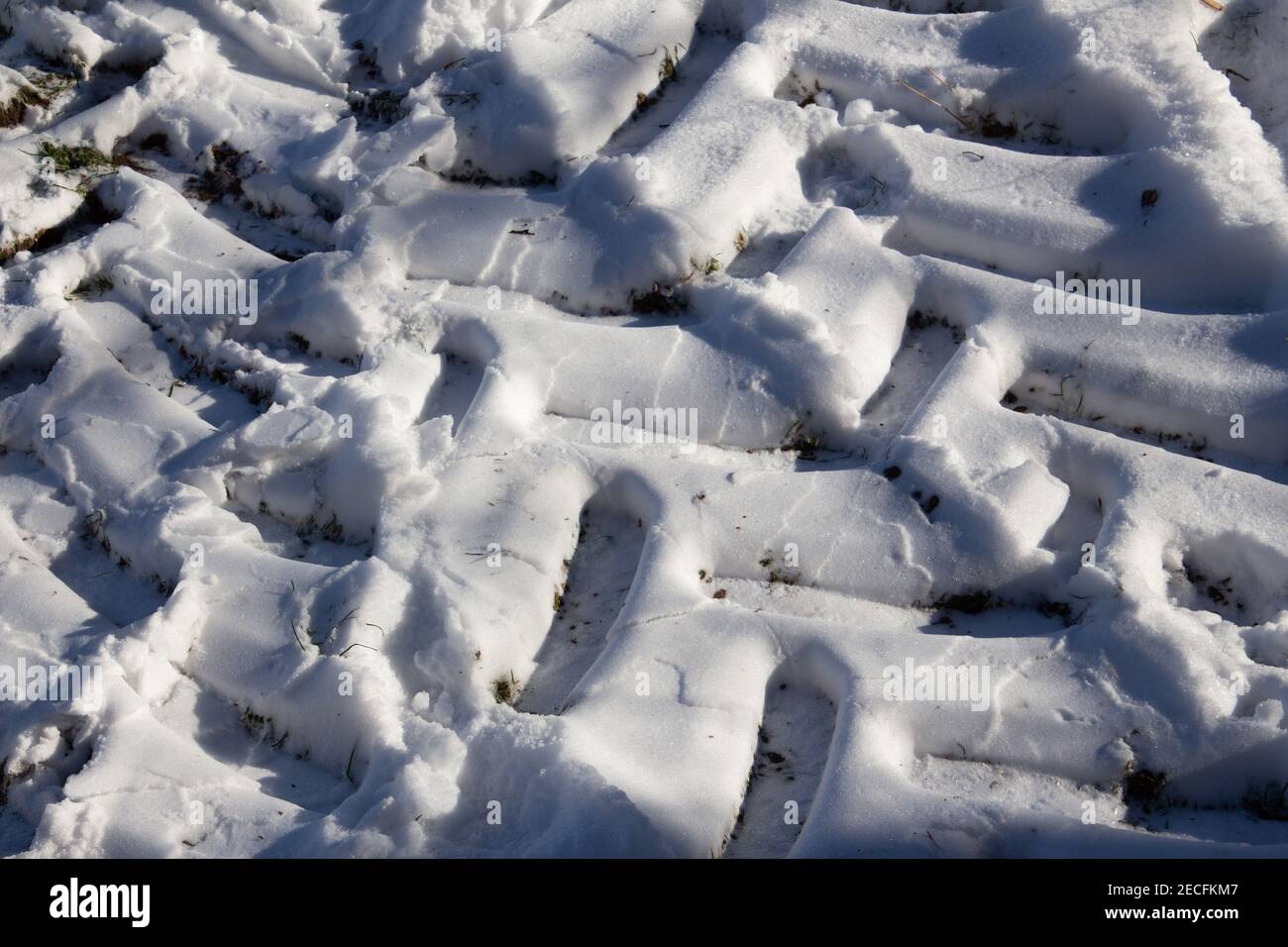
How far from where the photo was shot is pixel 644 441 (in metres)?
3.24

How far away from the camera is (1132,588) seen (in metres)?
2.76

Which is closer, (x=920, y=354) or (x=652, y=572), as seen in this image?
(x=652, y=572)

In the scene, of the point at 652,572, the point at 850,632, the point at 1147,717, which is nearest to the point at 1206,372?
the point at 1147,717

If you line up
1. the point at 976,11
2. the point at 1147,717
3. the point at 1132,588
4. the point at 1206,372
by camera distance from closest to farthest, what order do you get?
the point at 1147,717 < the point at 1132,588 < the point at 1206,372 < the point at 976,11

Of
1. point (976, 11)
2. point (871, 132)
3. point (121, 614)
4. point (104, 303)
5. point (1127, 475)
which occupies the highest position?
point (976, 11)

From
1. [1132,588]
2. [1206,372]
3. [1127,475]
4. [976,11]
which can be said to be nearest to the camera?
[1132,588]

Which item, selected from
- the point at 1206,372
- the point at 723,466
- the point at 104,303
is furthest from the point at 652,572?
the point at 104,303

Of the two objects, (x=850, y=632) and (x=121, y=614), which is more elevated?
(x=850, y=632)

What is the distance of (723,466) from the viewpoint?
3160 millimetres

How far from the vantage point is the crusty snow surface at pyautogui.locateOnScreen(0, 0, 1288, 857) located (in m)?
2.57

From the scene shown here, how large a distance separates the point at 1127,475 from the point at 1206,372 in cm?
46

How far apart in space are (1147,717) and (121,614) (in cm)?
248

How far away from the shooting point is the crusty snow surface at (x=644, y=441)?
2574 millimetres

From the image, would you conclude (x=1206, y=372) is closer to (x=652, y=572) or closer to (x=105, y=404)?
(x=652, y=572)
